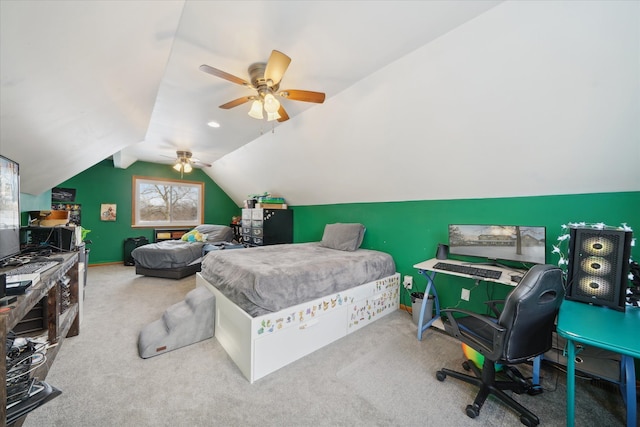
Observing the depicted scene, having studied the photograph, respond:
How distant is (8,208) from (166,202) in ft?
16.7

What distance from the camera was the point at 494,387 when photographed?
1.58 metres

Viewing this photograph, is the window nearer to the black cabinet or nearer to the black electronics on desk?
the black cabinet

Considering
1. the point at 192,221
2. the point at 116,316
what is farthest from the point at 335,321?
the point at 192,221

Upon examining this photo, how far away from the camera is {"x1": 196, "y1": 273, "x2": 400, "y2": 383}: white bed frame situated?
1.83 meters

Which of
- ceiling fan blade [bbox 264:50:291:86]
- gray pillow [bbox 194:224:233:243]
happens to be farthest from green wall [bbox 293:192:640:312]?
gray pillow [bbox 194:224:233:243]

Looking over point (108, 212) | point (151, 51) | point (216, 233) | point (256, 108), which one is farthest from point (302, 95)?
point (108, 212)

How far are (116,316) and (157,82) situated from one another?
106 inches

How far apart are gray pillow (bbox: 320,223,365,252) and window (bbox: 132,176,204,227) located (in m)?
4.69

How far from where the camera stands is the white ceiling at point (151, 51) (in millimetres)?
1123

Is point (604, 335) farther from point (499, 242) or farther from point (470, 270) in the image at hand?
point (499, 242)

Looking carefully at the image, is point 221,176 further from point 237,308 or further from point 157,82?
point 237,308

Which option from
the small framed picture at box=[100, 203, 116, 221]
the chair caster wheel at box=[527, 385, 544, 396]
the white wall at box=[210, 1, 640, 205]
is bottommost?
the chair caster wheel at box=[527, 385, 544, 396]

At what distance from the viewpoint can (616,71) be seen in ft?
4.70

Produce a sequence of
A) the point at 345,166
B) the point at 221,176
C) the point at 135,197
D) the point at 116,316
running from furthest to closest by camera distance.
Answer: the point at 221,176, the point at 135,197, the point at 345,166, the point at 116,316
